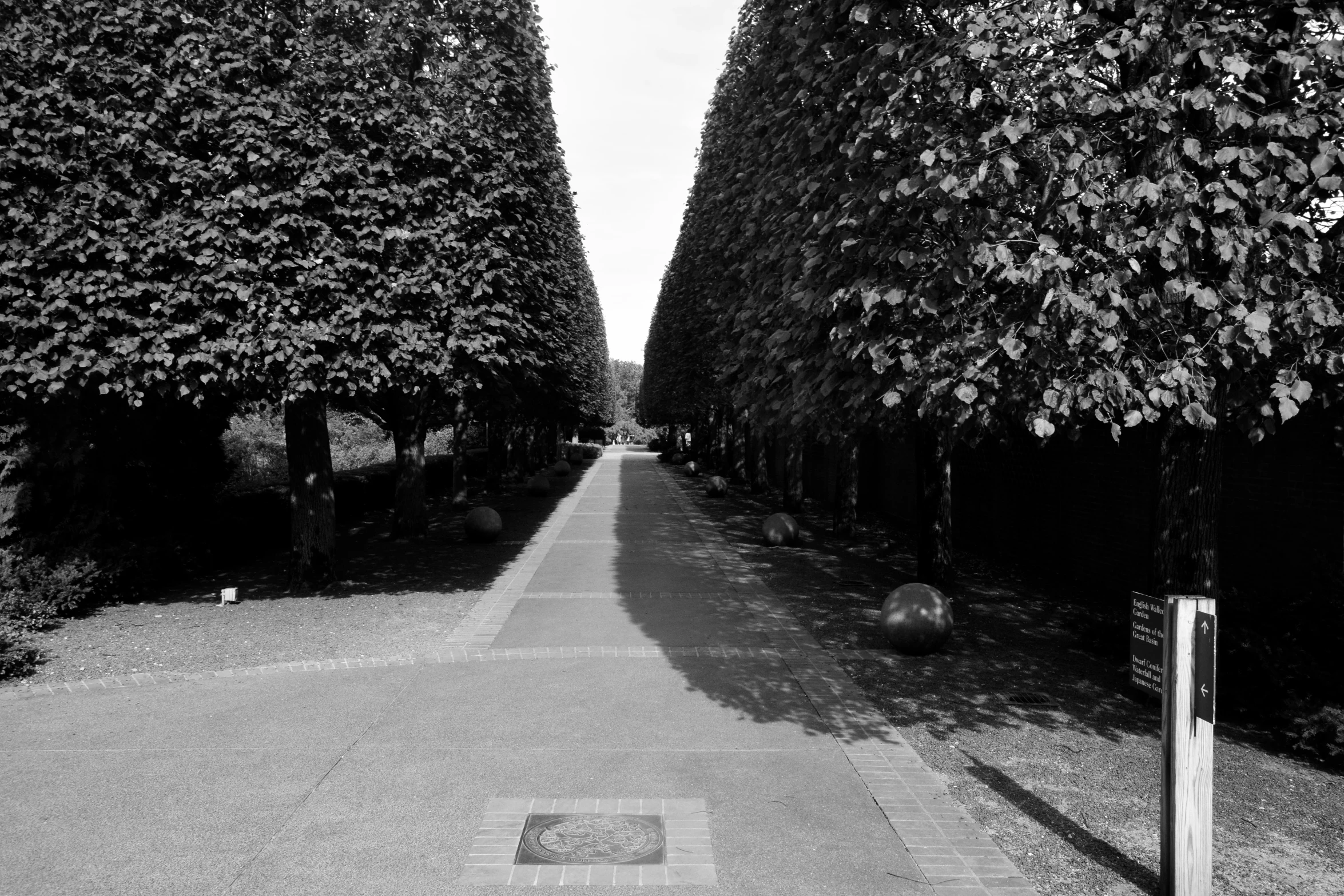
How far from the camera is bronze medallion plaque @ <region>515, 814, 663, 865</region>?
15.5ft

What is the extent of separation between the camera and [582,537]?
1938 cm

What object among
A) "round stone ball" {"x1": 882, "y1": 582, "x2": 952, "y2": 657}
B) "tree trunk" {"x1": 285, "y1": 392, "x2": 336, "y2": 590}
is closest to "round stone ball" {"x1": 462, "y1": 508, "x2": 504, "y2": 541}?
"tree trunk" {"x1": 285, "y1": 392, "x2": 336, "y2": 590}

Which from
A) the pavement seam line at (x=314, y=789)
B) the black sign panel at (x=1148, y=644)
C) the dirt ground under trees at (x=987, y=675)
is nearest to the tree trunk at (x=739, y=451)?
the dirt ground under trees at (x=987, y=675)

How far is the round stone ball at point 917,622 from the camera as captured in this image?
8.95 m

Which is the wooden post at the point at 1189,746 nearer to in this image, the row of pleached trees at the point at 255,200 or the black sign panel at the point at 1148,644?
the black sign panel at the point at 1148,644

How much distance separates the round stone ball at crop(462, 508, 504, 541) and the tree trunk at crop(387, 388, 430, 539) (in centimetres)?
102

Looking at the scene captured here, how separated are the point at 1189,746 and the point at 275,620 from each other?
9.57 metres

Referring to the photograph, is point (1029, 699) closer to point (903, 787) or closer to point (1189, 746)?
point (903, 787)

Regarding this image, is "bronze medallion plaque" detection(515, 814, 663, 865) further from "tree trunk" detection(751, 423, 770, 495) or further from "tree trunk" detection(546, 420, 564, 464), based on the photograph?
"tree trunk" detection(546, 420, 564, 464)

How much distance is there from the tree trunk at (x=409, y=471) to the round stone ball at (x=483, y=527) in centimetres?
102

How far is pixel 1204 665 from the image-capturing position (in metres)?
4.17

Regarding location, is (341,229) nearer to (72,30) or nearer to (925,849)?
(72,30)

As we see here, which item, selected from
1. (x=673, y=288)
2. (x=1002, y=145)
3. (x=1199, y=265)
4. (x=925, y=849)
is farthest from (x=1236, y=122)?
(x=673, y=288)

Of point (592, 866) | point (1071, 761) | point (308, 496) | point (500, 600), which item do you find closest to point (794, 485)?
point (500, 600)
